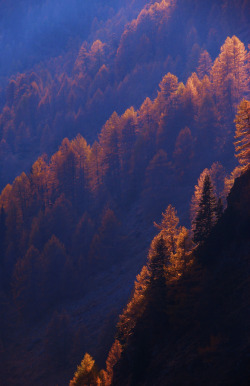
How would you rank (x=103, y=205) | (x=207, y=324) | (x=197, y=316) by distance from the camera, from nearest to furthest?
(x=207, y=324)
(x=197, y=316)
(x=103, y=205)

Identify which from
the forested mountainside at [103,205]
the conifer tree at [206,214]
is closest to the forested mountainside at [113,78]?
the forested mountainside at [103,205]

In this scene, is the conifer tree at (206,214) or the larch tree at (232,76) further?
the larch tree at (232,76)

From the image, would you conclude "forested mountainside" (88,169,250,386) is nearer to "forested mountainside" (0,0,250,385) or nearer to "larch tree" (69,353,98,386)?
"larch tree" (69,353,98,386)

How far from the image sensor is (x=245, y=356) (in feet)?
49.5

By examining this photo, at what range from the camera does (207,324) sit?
1908 cm

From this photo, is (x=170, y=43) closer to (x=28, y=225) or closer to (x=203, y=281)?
(x=28, y=225)

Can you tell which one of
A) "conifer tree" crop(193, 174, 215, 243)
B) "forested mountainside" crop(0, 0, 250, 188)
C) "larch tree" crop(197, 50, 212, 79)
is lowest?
"conifer tree" crop(193, 174, 215, 243)

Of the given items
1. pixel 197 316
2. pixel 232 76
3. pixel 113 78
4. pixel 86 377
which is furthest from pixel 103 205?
pixel 113 78

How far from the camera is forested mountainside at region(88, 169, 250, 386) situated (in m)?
16.8

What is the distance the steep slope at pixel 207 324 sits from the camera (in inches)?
650

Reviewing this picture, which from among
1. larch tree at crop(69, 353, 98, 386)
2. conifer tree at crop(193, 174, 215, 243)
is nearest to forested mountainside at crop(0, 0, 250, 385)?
conifer tree at crop(193, 174, 215, 243)

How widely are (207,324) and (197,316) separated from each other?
1.14 metres

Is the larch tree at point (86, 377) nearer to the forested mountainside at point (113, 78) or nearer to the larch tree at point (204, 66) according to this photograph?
the larch tree at point (204, 66)

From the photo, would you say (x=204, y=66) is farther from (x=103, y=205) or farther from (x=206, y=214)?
(x=206, y=214)
